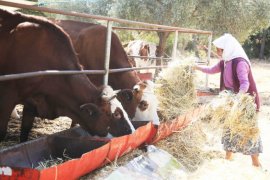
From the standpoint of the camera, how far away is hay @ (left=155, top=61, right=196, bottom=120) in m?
6.34

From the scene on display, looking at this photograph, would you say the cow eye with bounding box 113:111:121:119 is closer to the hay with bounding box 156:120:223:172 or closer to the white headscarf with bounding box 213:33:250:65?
the hay with bounding box 156:120:223:172

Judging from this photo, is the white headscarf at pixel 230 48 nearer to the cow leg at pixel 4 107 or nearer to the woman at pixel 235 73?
the woman at pixel 235 73

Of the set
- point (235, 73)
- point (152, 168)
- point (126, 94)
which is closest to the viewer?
point (152, 168)

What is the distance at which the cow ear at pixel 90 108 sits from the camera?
4922 millimetres

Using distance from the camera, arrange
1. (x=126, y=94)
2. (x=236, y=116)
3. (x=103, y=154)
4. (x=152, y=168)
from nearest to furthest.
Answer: (x=103, y=154) < (x=152, y=168) < (x=236, y=116) < (x=126, y=94)

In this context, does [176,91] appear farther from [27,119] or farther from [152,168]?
[27,119]

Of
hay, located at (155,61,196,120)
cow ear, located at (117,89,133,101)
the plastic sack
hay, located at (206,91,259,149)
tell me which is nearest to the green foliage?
hay, located at (155,61,196,120)

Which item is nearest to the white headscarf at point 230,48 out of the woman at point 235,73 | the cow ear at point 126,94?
A: the woman at point 235,73

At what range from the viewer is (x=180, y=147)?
6078 millimetres

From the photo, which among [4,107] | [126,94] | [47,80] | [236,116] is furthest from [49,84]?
[236,116]

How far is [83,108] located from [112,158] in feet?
2.38

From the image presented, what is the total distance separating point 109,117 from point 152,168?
2.45ft

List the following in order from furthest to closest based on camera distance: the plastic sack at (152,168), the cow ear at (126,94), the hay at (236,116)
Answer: the cow ear at (126,94) → the hay at (236,116) → the plastic sack at (152,168)

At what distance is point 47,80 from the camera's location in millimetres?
5090
